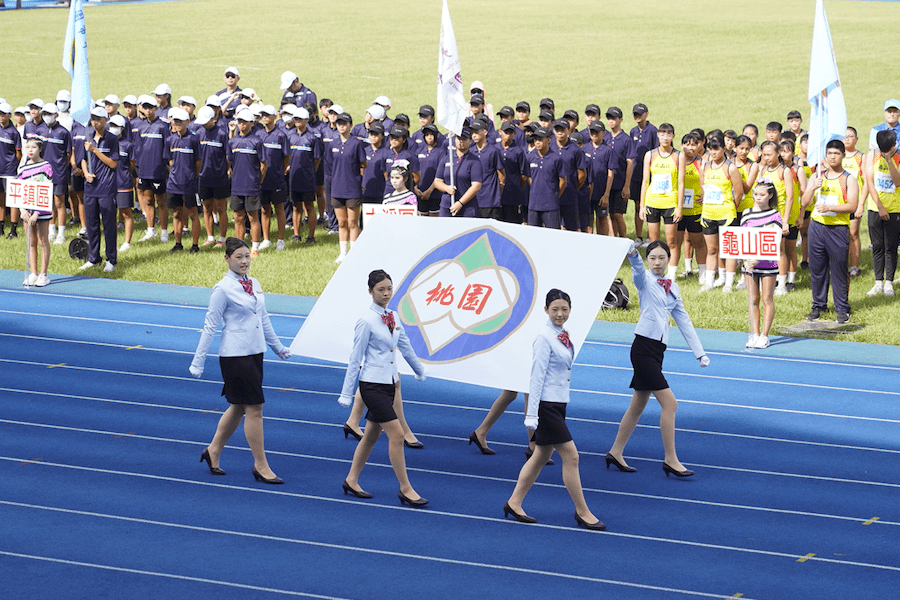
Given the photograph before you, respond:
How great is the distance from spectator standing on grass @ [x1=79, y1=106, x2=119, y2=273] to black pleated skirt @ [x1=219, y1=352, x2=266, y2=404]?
9553mm

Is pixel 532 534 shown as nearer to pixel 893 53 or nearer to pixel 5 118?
pixel 5 118

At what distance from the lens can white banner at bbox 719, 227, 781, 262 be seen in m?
12.2

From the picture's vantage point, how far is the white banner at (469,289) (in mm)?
A: 8984

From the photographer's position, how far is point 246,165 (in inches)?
696

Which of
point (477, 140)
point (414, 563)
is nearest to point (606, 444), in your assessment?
point (414, 563)

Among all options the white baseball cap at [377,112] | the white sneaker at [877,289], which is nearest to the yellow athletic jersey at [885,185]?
the white sneaker at [877,289]

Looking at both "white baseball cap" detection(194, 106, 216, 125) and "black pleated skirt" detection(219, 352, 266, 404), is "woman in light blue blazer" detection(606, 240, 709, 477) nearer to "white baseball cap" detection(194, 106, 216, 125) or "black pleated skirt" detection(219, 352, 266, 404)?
"black pleated skirt" detection(219, 352, 266, 404)

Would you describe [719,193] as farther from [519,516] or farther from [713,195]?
[519,516]

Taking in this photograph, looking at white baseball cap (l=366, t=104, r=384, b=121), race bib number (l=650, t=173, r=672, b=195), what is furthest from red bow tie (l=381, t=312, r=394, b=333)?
white baseball cap (l=366, t=104, r=384, b=121)

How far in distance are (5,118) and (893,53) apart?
33.5 m

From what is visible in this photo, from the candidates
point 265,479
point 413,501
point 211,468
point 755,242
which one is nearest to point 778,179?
point 755,242

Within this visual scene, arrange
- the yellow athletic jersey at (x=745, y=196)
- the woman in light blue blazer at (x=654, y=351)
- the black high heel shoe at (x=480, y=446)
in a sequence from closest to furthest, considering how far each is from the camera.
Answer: the woman in light blue blazer at (x=654, y=351) < the black high heel shoe at (x=480, y=446) < the yellow athletic jersey at (x=745, y=196)

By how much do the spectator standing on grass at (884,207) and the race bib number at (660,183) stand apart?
2511 mm

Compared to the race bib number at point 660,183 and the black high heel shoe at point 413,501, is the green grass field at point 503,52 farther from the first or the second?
the black high heel shoe at point 413,501
